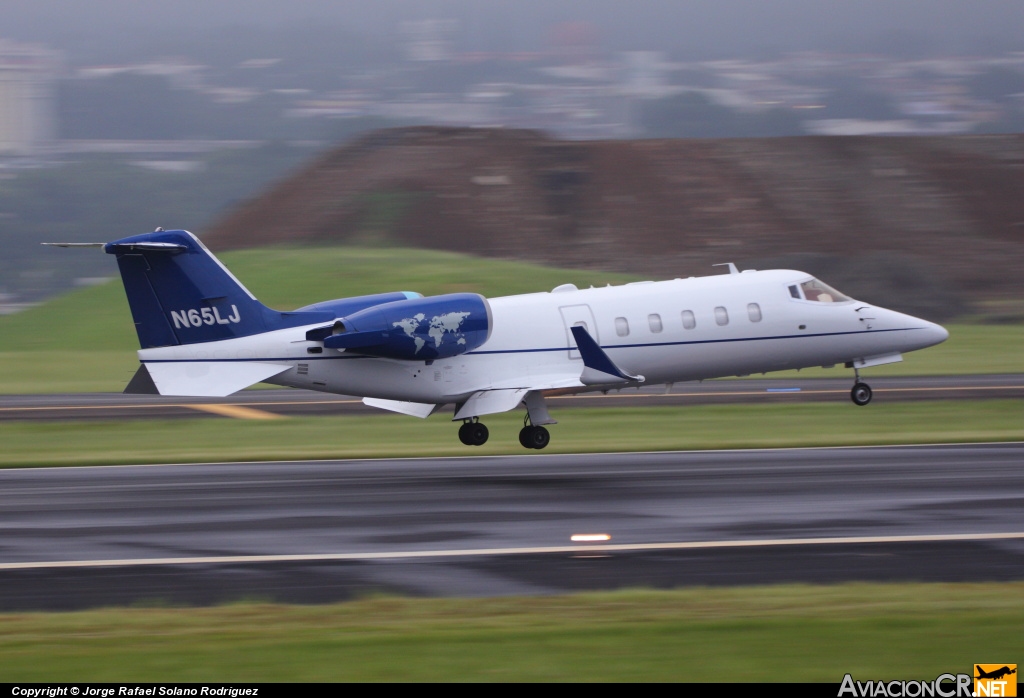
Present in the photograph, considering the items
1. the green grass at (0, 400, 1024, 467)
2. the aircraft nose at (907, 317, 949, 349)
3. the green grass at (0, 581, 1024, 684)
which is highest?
the green grass at (0, 581, 1024, 684)

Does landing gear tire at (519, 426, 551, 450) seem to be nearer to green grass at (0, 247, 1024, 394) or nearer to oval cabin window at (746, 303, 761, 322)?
oval cabin window at (746, 303, 761, 322)

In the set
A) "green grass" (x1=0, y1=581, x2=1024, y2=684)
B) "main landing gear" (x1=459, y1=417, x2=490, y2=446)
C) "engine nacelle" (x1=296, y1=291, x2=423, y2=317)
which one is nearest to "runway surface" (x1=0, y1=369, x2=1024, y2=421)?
"main landing gear" (x1=459, y1=417, x2=490, y2=446)

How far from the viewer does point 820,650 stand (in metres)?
9.38

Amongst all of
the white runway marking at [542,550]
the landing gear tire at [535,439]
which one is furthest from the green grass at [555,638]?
the landing gear tire at [535,439]

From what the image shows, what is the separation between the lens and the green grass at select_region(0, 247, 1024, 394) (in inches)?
1661

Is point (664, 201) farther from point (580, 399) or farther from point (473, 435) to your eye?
point (473, 435)

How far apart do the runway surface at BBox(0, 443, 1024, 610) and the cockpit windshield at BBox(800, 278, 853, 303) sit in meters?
3.97

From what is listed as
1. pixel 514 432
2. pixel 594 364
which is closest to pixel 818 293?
pixel 594 364

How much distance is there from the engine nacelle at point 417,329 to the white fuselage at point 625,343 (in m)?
0.35

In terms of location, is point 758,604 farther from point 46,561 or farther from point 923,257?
point 923,257

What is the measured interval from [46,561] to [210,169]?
438ft

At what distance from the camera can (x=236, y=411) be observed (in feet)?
97.1

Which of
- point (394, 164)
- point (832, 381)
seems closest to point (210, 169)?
point (394, 164)

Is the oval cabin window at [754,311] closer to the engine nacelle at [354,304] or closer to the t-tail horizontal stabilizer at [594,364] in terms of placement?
the t-tail horizontal stabilizer at [594,364]
